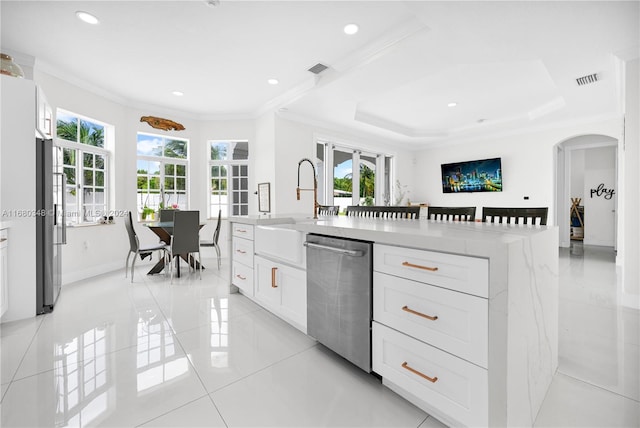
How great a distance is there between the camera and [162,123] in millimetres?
5156

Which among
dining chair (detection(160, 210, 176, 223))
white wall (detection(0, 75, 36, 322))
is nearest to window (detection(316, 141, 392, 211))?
dining chair (detection(160, 210, 176, 223))

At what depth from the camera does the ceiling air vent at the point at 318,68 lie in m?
3.65

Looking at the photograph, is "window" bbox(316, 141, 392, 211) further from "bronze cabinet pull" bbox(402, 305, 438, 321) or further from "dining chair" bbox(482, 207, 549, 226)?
"bronze cabinet pull" bbox(402, 305, 438, 321)

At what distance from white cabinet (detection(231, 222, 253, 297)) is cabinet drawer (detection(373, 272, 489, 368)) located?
159 centimetres

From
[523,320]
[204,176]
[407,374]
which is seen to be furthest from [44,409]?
[204,176]

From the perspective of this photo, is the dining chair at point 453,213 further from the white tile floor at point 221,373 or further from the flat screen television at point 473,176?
the flat screen television at point 473,176

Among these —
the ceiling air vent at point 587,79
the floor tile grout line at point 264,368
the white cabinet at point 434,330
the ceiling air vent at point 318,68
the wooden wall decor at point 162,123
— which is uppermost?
the ceiling air vent at point 318,68

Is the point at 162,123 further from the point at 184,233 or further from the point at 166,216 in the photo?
the point at 184,233

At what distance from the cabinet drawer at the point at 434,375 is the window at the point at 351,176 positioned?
491cm

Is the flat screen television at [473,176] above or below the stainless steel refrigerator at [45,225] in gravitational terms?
above

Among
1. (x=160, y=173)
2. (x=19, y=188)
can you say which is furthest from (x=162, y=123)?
(x=19, y=188)

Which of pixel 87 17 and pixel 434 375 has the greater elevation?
pixel 87 17

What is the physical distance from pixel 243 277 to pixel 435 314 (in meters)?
2.11

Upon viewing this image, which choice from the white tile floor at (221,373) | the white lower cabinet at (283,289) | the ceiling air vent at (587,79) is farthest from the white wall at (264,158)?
the ceiling air vent at (587,79)
